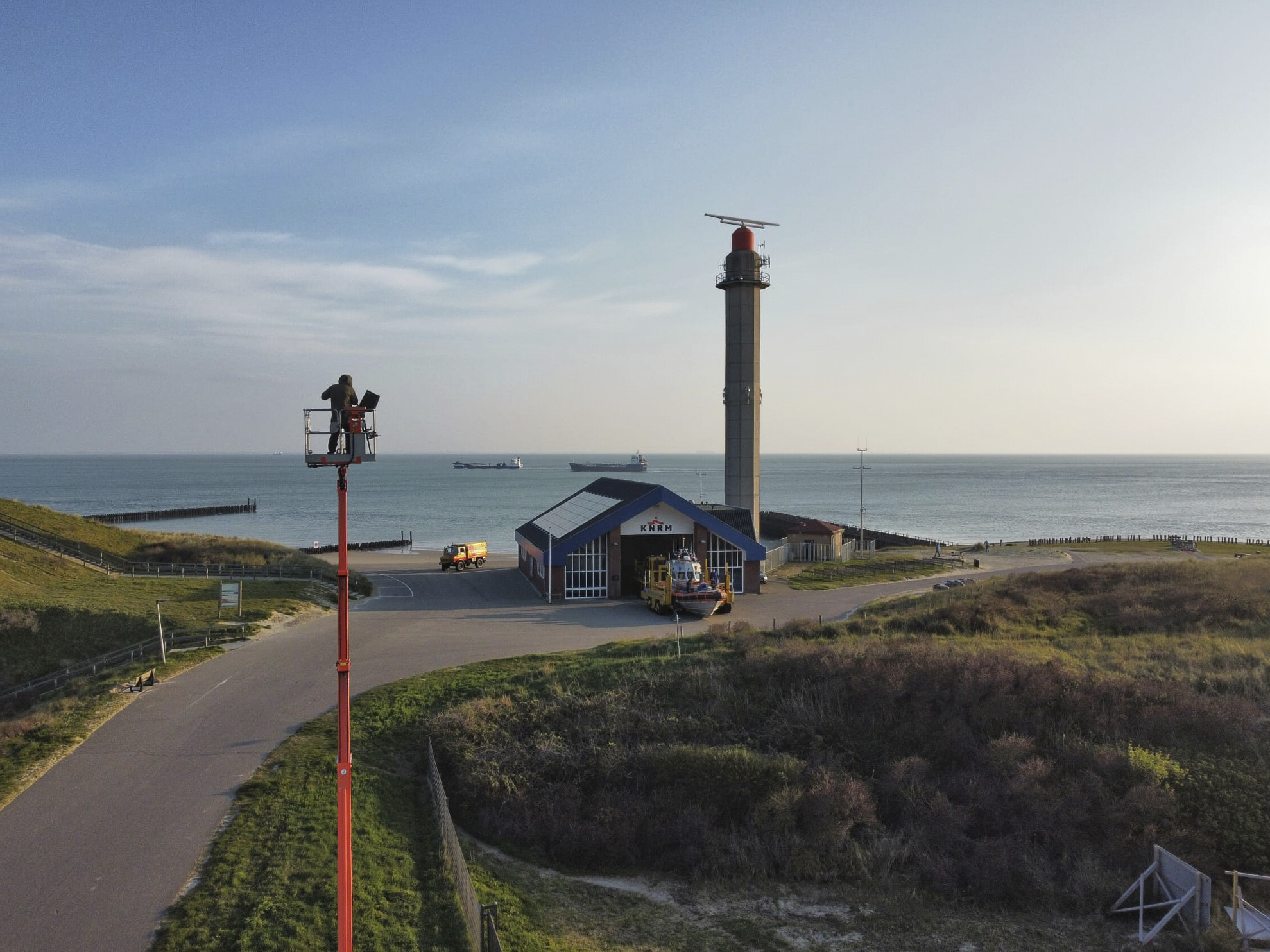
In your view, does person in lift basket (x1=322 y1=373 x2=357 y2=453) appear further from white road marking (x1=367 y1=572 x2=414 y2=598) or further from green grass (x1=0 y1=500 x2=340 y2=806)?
white road marking (x1=367 y1=572 x2=414 y2=598)

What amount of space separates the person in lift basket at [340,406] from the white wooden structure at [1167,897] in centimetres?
1409

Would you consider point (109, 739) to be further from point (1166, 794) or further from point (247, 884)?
point (1166, 794)

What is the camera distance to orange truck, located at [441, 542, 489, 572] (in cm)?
5206

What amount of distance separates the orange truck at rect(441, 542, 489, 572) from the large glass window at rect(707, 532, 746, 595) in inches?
727

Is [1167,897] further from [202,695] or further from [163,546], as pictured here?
[163,546]

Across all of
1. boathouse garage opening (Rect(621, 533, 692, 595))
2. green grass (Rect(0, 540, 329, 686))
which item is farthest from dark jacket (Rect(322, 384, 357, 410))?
boathouse garage opening (Rect(621, 533, 692, 595))

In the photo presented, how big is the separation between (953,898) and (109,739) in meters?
18.4

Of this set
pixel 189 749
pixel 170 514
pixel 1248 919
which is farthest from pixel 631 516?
pixel 170 514

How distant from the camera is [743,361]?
163 ft

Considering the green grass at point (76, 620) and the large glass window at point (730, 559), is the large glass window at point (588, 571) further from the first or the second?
the green grass at point (76, 620)

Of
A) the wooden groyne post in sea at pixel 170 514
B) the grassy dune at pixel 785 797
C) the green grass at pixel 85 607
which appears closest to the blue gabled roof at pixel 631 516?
the green grass at pixel 85 607

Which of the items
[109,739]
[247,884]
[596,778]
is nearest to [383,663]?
[109,739]

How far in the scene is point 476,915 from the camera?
11828mm

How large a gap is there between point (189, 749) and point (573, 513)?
29362 millimetres
